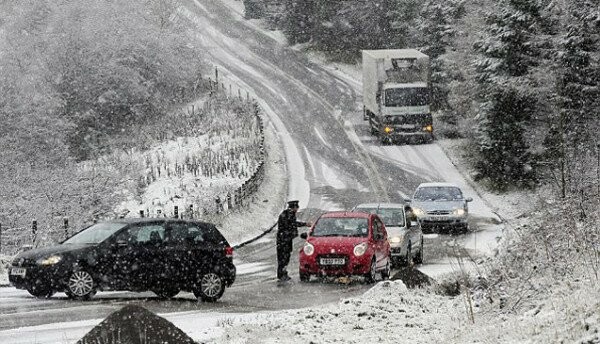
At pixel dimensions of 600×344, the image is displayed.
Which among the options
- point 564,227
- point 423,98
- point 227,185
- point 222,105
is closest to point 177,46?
point 222,105

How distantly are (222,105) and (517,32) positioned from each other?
21.0 m

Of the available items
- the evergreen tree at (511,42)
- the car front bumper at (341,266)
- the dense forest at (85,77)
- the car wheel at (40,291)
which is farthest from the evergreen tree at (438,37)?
the car wheel at (40,291)

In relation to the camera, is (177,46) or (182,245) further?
(177,46)

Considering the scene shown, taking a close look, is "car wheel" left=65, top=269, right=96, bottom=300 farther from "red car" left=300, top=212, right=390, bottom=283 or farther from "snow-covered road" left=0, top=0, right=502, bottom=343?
"red car" left=300, top=212, right=390, bottom=283

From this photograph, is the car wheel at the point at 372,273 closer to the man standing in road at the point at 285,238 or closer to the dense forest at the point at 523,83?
the man standing in road at the point at 285,238

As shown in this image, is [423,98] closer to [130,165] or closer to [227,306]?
[130,165]

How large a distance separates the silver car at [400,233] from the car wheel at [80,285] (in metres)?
9.61

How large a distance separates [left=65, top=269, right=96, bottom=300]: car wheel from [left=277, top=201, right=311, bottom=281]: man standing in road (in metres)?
5.58

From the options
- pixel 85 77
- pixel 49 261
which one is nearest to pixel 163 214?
pixel 49 261

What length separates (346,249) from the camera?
2289 centimetres

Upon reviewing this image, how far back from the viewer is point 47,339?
46.0ft

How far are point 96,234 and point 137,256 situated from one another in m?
1.02

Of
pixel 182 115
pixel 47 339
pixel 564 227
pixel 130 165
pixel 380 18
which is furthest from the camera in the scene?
pixel 380 18

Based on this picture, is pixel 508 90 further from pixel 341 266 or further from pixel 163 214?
pixel 341 266
